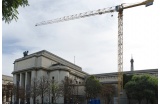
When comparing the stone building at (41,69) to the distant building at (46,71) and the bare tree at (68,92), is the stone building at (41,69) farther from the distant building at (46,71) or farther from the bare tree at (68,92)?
the bare tree at (68,92)

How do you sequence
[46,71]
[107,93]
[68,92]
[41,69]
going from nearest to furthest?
[107,93] → [68,92] → [41,69] → [46,71]

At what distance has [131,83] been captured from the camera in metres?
60.5

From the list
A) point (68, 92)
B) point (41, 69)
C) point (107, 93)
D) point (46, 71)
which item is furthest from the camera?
point (46, 71)

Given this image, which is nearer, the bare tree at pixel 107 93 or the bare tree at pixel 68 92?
the bare tree at pixel 107 93

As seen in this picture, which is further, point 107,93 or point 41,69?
point 41,69

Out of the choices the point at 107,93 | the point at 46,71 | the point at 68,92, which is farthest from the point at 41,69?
the point at 107,93

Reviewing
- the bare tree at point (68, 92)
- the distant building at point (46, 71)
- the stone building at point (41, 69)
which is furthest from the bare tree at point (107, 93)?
the stone building at point (41, 69)

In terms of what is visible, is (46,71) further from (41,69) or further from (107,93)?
(107,93)

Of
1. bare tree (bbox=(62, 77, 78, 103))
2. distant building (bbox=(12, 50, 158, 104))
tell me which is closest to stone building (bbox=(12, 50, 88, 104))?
distant building (bbox=(12, 50, 158, 104))

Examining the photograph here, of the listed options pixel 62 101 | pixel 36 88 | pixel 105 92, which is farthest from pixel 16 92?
pixel 105 92

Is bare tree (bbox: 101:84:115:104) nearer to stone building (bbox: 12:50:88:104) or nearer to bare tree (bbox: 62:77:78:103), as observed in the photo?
bare tree (bbox: 62:77:78:103)

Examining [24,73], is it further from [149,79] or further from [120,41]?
[149,79]

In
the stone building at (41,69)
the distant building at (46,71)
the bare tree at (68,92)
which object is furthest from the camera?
the stone building at (41,69)

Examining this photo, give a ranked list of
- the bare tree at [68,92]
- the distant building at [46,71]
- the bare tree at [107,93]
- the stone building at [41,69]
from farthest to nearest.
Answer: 1. the stone building at [41,69]
2. the distant building at [46,71]
3. the bare tree at [68,92]
4. the bare tree at [107,93]
